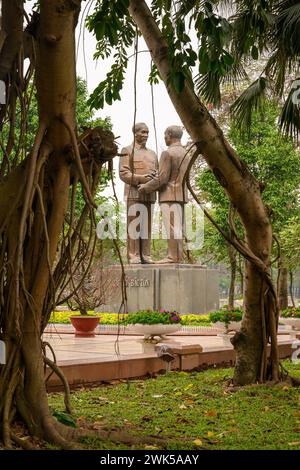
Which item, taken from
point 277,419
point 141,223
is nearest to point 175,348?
point 277,419

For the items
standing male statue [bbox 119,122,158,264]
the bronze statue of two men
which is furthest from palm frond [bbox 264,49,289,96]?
standing male statue [bbox 119,122,158,264]

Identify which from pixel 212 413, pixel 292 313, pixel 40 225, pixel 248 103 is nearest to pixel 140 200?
pixel 292 313

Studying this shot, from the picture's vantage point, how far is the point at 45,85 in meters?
3.89

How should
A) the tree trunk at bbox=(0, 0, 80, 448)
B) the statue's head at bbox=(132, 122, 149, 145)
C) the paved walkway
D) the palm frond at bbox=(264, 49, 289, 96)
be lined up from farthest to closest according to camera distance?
the statue's head at bbox=(132, 122, 149, 145), the palm frond at bbox=(264, 49, 289, 96), the paved walkway, the tree trunk at bbox=(0, 0, 80, 448)

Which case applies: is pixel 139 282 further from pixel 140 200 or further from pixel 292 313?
pixel 292 313

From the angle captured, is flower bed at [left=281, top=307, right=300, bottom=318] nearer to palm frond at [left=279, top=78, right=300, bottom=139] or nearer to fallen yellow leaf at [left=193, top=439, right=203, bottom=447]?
palm frond at [left=279, top=78, right=300, bottom=139]

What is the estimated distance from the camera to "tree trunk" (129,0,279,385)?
6.09 meters

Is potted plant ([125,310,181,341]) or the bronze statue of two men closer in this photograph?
potted plant ([125,310,181,341])

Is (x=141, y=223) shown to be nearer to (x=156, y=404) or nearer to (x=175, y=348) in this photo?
(x=175, y=348)

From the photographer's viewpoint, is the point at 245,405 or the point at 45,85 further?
the point at 245,405

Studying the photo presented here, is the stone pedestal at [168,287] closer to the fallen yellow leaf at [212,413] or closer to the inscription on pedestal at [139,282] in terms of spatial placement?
the inscription on pedestal at [139,282]

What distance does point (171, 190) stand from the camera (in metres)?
17.3

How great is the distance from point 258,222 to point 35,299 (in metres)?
2.91

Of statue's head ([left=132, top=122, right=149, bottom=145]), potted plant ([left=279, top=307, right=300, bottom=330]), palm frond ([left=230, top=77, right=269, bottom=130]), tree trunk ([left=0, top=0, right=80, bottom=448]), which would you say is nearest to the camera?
tree trunk ([left=0, top=0, right=80, bottom=448])
